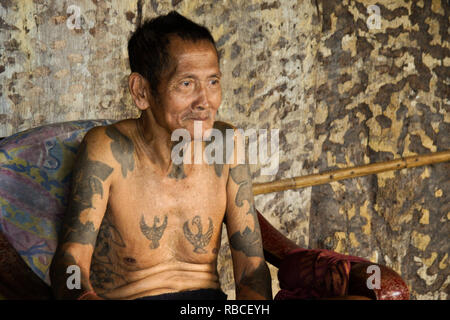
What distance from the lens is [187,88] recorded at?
202cm

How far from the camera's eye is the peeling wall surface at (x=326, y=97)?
305 cm

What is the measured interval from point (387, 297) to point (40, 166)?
4.43 ft

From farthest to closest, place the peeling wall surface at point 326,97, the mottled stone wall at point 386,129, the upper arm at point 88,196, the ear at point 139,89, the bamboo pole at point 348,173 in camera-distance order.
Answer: the mottled stone wall at point 386,129 < the bamboo pole at point 348,173 < the peeling wall surface at point 326,97 < the ear at point 139,89 < the upper arm at point 88,196

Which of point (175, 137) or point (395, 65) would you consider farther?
point (395, 65)

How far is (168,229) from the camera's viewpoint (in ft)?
7.03

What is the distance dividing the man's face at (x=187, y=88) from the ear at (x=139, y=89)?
0.22 feet

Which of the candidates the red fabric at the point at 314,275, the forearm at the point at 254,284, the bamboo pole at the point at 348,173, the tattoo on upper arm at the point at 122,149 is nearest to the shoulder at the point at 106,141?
the tattoo on upper arm at the point at 122,149

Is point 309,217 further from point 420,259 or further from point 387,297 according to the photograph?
point 387,297

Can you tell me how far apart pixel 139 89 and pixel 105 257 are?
622 millimetres

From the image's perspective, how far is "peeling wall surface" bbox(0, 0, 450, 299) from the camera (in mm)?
3053

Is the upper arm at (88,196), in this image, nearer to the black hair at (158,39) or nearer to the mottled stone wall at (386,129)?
the black hair at (158,39)

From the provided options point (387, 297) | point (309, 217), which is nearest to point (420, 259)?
point (309, 217)

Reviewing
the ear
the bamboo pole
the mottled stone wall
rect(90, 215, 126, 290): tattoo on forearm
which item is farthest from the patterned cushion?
the mottled stone wall

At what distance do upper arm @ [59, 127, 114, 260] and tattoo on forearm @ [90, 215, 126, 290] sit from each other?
0.11 meters
